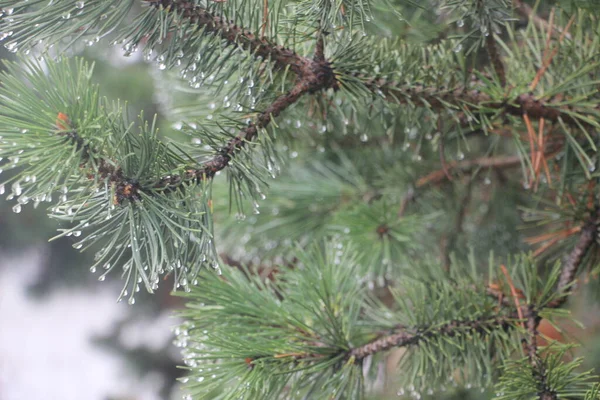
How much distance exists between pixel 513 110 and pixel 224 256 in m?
0.56

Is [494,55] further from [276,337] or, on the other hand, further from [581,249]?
[276,337]

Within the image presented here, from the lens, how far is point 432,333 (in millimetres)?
482

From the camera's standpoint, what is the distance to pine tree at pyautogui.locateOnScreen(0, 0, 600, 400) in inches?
13.5

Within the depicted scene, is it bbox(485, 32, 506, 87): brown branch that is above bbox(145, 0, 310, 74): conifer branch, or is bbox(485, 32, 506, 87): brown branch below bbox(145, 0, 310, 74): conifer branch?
above

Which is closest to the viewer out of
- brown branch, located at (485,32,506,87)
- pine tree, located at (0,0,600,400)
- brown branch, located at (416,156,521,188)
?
pine tree, located at (0,0,600,400)

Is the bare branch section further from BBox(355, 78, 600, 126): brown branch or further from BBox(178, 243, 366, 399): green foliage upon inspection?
BBox(355, 78, 600, 126): brown branch

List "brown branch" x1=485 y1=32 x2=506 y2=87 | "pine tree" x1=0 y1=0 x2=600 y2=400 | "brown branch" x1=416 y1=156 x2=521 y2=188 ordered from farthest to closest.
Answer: "brown branch" x1=416 y1=156 x2=521 y2=188, "brown branch" x1=485 y1=32 x2=506 y2=87, "pine tree" x1=0 y1=0 x2=600 y2=400

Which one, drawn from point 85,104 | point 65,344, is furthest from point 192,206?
point 65,344

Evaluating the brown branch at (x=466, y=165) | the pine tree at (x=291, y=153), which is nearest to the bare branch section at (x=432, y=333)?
the pine tree at (x=291, y=153)

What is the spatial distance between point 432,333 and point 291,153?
0.95 feet

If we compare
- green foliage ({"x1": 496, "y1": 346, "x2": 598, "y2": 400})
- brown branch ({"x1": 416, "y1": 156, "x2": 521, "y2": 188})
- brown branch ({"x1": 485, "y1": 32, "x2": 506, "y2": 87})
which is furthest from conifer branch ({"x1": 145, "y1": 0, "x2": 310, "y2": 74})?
brown branch ({"x1": 416, "y1": 156, "x2": 521, "y2": 188})

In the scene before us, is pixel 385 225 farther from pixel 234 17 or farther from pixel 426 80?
pixel 234 17

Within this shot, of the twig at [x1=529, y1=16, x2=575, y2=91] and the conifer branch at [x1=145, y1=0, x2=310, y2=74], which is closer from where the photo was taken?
the conifer branch at [x1=145, y1=0, x2=310, y2=74]

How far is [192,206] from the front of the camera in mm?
368
